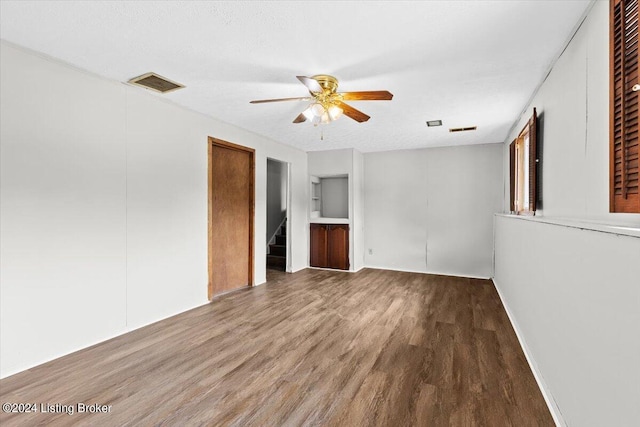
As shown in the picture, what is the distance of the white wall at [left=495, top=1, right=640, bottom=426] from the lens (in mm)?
1102

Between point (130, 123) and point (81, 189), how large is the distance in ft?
2.69

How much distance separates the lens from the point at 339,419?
5.90 ft

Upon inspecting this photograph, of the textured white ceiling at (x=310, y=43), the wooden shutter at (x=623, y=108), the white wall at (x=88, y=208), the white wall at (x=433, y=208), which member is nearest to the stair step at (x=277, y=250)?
the white wall at (x=433, y=208)

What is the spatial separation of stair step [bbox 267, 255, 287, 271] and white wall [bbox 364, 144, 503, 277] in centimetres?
178

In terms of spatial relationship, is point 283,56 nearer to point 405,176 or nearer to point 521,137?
point 521,137

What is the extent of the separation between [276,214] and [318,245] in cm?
175

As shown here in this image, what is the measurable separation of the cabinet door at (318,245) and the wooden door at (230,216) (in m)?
1.77

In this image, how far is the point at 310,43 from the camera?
220 centimetres

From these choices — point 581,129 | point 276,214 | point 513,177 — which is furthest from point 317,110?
point 276,214

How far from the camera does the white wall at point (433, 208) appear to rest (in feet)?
17.9

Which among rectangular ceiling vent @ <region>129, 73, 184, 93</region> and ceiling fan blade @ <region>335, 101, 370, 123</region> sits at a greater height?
rectangular ceiling vent @ <region>129, 73, 184, 93</region>

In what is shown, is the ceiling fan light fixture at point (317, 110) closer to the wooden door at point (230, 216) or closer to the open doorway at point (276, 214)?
the wooden door at point (230, 216)

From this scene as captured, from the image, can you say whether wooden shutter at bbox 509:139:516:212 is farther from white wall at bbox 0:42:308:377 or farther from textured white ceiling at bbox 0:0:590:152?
white wall at bbox 0:42:308:377

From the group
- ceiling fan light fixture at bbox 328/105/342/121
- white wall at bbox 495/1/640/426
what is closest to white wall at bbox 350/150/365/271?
ceiling fan light fixture at bbox 328/105/342/121
